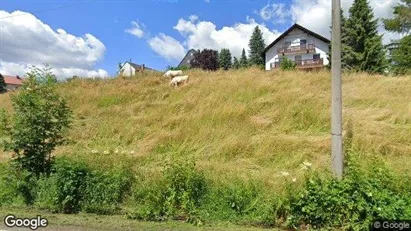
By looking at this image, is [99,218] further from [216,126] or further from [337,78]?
[216,126]

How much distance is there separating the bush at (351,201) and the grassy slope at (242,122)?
3.41 feet

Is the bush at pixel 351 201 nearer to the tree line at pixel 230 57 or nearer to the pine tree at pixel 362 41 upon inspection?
the pine tree at pixel 362 41

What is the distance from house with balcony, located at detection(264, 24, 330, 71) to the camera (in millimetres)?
49594

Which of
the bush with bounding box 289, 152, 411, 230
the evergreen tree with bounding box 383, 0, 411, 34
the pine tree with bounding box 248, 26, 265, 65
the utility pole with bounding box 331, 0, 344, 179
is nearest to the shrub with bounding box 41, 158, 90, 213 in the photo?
the bush with bounding box 289, 152, 411, 230

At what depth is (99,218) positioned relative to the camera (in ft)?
17.0

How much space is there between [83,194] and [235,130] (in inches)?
227

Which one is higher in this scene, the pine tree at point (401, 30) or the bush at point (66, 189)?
the pine tree at point (401, 30)

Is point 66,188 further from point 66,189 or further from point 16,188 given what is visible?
point 16,188

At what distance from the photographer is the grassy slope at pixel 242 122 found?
7.64 m

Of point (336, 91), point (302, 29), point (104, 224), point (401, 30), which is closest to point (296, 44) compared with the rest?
point (302, 29)

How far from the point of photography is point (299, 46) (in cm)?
5034

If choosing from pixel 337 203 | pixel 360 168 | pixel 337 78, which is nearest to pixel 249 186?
pixel 337 203

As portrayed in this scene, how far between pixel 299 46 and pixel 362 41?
20.2 meters

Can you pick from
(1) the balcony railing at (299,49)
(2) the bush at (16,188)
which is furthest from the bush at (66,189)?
(1) the balcony railing at (299,49)
